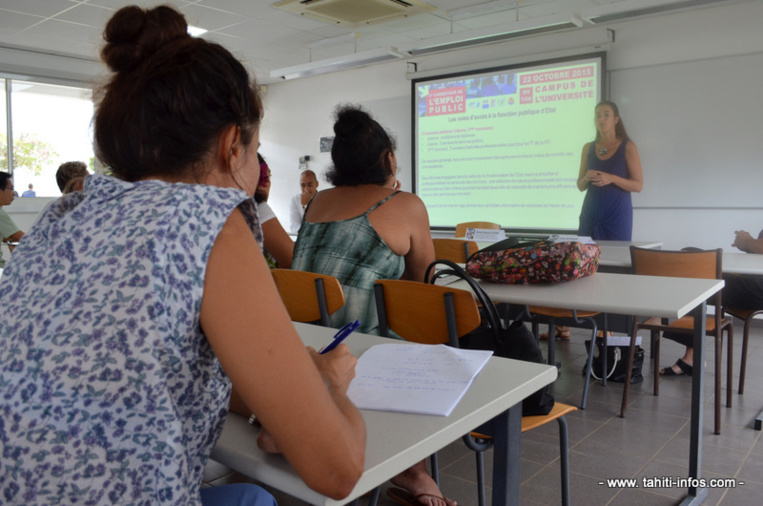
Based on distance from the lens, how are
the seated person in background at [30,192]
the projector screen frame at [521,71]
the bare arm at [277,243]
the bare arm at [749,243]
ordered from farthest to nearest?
the seated person in background at [30,192] < the projector screen frame at [521,71] < the bare arm at [749,243] < the bare arm at [277,243]

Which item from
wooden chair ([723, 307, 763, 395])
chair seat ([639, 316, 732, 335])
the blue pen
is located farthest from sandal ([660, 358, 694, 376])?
the blue pen

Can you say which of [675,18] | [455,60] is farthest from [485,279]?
[455,60]

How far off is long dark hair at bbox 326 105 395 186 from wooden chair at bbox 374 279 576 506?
56 cm

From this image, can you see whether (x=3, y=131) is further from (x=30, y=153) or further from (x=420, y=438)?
(x=420, y=438)

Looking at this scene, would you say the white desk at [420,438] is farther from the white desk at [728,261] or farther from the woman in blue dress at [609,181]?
the woman in blue dress at [609,181]

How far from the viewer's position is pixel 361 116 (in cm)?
230

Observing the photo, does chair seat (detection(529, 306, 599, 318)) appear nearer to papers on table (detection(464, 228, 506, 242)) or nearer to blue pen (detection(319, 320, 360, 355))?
papers on table (detection(464, 228, 506, 242))

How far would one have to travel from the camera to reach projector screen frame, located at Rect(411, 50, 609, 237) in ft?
18.6

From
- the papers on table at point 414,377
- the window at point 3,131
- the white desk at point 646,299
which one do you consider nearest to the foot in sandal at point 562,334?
the white desk at point 646,299

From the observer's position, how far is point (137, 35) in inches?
32.8

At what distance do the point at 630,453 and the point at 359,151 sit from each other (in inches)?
63.8

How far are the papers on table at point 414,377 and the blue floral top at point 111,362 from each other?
1.11ft

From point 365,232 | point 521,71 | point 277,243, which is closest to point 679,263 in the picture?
point 365,232

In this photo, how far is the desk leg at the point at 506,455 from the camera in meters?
1.00
